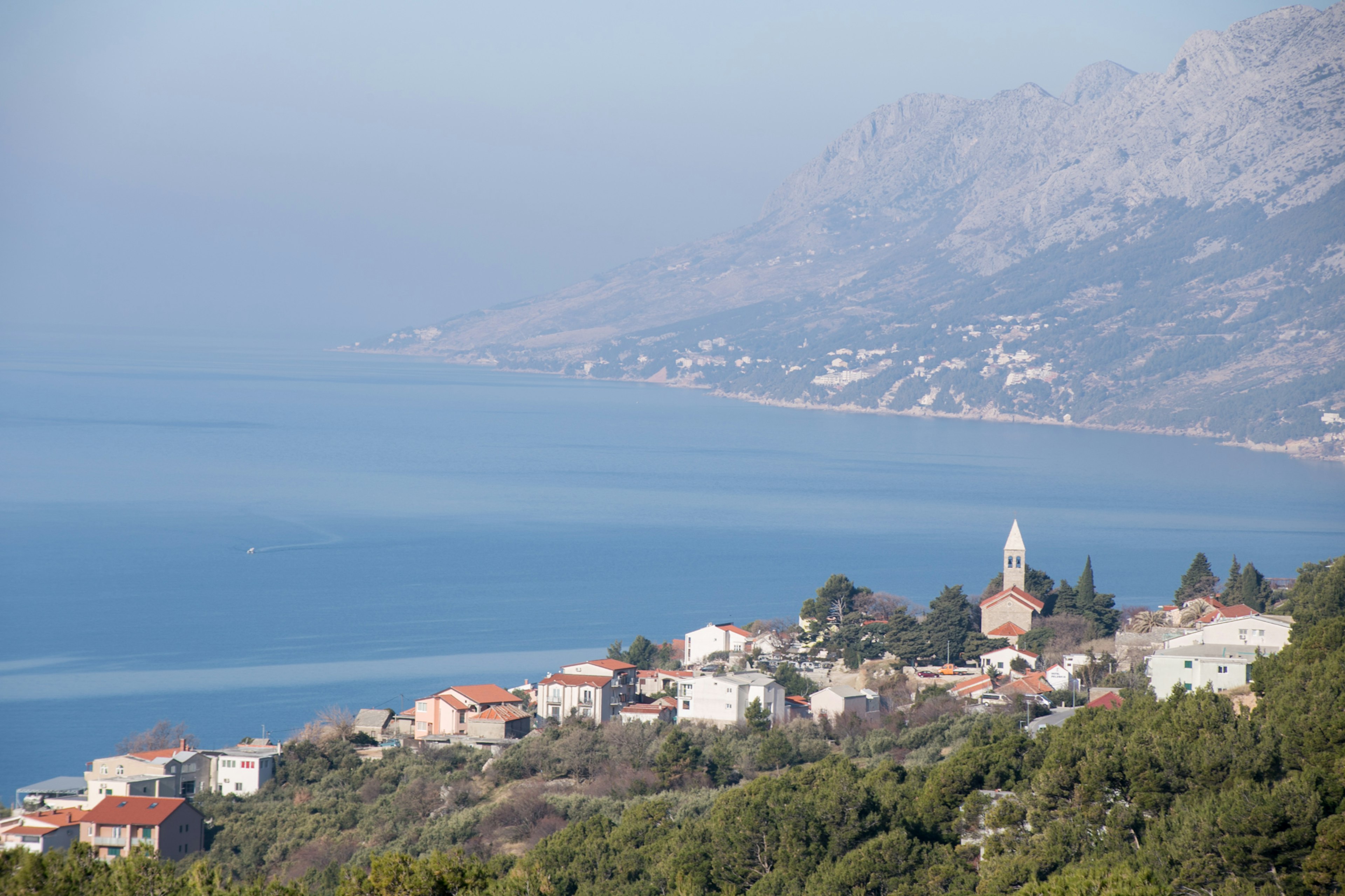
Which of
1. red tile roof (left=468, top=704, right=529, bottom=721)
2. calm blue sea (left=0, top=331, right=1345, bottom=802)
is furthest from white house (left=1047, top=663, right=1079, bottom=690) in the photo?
calm blue sea (left=0, top=331, right=1345, bottom=802)

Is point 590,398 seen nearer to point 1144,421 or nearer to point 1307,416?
point 1144,421

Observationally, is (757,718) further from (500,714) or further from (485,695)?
(485,695)

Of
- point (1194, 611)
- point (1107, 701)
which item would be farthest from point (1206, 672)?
point (1194, 611)

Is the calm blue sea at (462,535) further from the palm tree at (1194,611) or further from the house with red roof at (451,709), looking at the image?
the palm tree at (1194,611)

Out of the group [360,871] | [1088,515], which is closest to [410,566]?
[1088,515]

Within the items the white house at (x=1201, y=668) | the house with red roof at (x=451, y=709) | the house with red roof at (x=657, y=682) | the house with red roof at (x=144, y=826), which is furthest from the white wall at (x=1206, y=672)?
the house with red roof at (x=144, y=826)

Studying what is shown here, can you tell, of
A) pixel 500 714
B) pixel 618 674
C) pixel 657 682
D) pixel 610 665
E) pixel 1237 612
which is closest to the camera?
pixel 500 714
